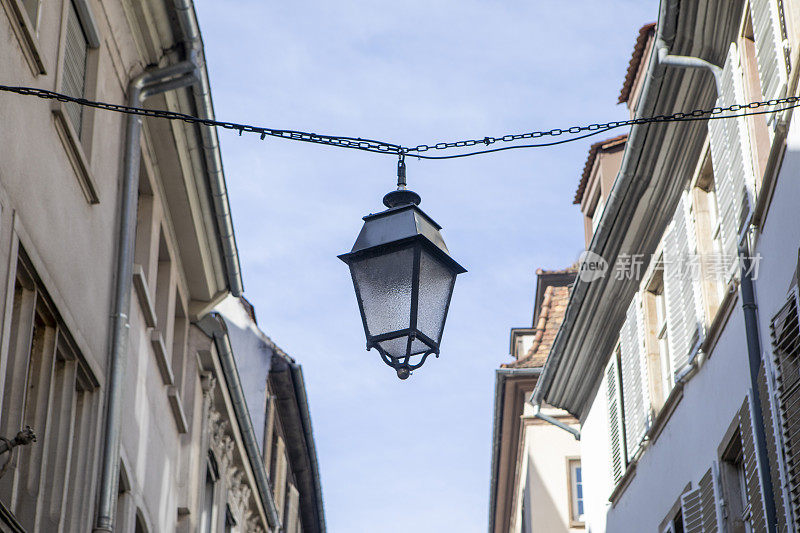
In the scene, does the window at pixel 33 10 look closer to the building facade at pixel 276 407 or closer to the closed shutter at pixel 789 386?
the closed shutter at pixel 789 386

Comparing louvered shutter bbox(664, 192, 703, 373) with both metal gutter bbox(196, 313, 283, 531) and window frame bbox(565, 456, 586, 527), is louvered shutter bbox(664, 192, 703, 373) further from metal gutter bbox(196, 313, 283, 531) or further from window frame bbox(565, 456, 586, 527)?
window frame bbox(565, 456, 586, 527)

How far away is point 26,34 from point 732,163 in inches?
227

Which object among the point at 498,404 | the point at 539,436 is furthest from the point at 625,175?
the point at 498,404

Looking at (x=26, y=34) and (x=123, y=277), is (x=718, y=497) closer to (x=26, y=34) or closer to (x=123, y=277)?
(x=123, y=277)

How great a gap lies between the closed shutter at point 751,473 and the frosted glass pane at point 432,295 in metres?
3.73

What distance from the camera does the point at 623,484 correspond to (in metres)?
15.8

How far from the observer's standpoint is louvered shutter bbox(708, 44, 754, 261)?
33.9 feet

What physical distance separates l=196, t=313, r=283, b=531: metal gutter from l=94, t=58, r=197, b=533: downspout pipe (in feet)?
14.8

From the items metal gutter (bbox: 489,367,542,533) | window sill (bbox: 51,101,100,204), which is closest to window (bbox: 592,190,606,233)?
metal gutter (bbox: 489,367,542,533)

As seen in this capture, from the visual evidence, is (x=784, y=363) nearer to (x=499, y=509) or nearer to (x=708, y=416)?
(x=708, y=416)

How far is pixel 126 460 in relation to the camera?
A: 35.6 ft

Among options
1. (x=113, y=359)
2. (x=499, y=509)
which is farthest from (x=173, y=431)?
(x=499, y=509)

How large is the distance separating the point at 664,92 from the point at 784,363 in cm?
390

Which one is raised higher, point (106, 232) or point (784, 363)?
point (106, 232)
